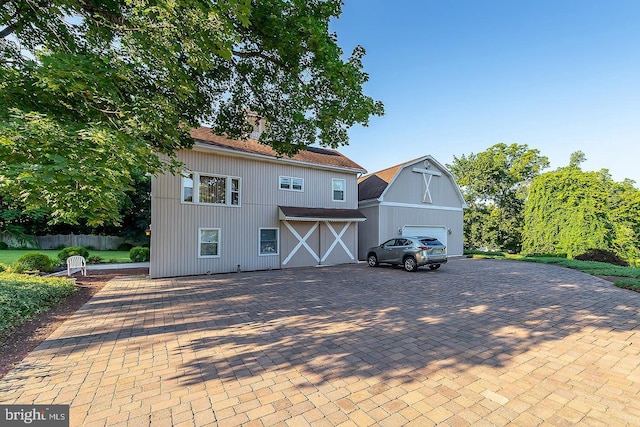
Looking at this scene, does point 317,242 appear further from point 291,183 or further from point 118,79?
point 118,79

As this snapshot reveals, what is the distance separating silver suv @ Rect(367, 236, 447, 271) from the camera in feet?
40.1

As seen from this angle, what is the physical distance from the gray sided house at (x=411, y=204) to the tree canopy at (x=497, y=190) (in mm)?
11366

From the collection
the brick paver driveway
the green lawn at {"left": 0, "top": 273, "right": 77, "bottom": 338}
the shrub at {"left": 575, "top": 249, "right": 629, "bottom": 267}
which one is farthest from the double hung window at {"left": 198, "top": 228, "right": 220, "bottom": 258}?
the shrub at {"left": 575, "top": 249, "right": 629, "bottom": 267}

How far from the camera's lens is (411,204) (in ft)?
61.0

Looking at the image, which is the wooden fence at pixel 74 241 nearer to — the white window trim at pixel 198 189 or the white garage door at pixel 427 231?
the white window trim at pixel 198 189

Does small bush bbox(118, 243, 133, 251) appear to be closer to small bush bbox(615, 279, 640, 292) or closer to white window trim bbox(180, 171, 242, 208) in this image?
white window trim bbox(180, 171, 242, 208)

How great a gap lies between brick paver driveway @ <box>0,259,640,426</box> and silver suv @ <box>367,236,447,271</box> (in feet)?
15.5

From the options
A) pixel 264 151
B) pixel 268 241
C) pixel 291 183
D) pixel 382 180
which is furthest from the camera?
pixel 382 180

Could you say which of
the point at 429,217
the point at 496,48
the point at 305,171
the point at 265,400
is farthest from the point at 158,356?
the point at 429,217

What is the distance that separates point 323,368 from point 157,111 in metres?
6.26

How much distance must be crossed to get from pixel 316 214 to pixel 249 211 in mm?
3371

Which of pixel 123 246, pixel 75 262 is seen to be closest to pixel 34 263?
pixel 75 262

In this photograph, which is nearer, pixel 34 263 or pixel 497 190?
pixel 34 263

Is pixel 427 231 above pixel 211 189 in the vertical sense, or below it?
below
